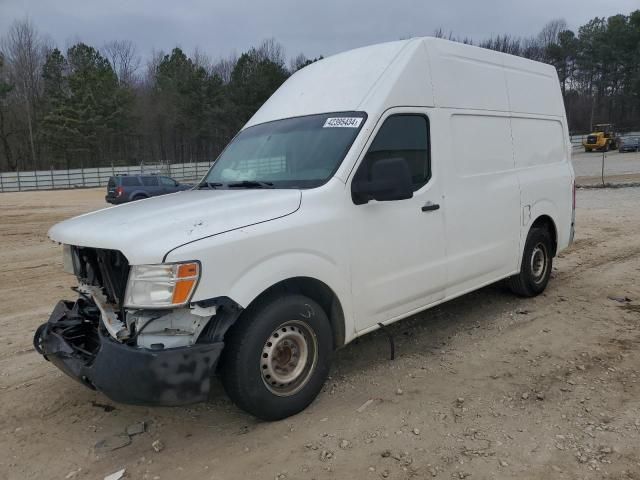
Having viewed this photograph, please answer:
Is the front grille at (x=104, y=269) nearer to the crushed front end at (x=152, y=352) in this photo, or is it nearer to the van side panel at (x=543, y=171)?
the crushed front end at (x=152, y=352)

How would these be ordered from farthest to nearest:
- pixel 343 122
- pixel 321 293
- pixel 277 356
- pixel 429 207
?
pixel 429 207, pixel 343 122, pixel 321 293, pixel 277 356

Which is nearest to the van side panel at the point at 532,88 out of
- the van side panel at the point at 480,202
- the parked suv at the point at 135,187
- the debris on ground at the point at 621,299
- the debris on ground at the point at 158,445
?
the van side panel at the point at 480,202

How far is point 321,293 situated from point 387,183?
89 centimetres

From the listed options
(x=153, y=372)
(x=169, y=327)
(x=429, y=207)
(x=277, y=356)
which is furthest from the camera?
(x=429, y=207)

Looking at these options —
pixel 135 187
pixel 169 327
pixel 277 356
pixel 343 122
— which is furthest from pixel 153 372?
pixel 135 187

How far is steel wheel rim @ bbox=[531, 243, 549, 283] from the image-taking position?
6.14m

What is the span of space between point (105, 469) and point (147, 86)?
262 feet

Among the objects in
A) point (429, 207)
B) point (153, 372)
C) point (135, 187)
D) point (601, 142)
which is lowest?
point (153, 372)

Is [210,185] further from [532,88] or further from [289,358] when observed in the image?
[532,88]

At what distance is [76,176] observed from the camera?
159ft

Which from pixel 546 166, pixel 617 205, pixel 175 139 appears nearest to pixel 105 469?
pixel 546 166

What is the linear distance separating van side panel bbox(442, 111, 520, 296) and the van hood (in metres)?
1.77

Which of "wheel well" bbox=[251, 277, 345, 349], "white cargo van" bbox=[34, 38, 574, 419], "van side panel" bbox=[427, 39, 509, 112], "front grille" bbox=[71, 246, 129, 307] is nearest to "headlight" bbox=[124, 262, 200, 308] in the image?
"white cargo van" bbox=[34, 38, 574, 419]

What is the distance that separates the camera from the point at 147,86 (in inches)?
2985
